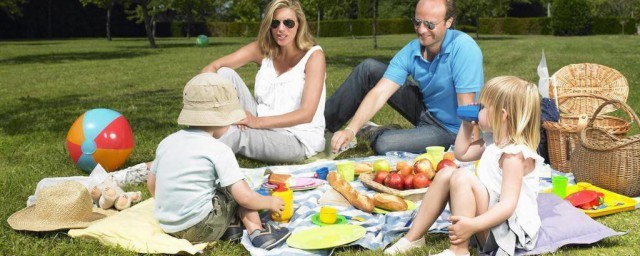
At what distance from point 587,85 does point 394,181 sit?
93.6 inches

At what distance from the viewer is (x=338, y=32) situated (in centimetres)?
4862

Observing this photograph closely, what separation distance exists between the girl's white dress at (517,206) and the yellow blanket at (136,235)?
158 cm

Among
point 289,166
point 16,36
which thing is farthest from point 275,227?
point 16,36

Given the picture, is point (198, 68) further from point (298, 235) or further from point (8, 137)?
point (298, 235)

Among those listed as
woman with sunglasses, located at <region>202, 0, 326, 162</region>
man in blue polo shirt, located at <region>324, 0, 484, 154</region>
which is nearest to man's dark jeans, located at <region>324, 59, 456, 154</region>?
man in blue polo shirt, located at <region>324, 0, 484, 154</region>

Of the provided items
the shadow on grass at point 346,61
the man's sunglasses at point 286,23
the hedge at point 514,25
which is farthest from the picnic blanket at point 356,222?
the hedge at point 514,25

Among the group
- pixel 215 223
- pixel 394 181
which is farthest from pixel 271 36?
pixel 215 223

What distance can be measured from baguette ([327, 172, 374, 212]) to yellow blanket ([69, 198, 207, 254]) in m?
1.14

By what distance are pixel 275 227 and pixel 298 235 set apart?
0.16m

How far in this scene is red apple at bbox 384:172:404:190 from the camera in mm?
4715

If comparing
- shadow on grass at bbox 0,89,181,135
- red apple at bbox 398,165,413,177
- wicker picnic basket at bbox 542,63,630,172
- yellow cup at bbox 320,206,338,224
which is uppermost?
wicker picnic basket at bbox 542,63,630,172

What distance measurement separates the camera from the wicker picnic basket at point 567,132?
5.26m

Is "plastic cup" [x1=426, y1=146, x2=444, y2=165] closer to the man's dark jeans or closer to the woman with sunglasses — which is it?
the man's dark jeans

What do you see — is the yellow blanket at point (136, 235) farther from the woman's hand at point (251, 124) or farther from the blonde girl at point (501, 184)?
the woman's hand at point (251, 124)
